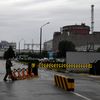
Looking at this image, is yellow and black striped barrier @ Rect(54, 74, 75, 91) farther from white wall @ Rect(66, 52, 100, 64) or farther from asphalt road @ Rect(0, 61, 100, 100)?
white wall @ Rect(66, 52, 100, 64)

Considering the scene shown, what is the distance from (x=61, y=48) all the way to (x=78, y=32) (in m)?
59.1

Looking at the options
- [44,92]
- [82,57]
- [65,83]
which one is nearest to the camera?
[44,92]

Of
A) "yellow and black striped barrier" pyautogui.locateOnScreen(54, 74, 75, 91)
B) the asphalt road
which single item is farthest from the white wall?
"yellow and black striped barrier" pyautogui.locateOnScreen(54, 74, 75, 91)

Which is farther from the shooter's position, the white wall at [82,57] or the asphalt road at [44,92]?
the white wall at [82,57]

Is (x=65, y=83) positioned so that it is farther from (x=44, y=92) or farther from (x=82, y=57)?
(x=82, y=57)

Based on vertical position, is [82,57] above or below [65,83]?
above

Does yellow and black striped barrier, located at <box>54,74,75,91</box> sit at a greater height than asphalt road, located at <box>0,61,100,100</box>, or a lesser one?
greater

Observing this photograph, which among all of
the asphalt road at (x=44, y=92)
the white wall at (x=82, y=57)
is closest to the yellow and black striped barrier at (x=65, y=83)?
the asphalt road at (x=44, y=92)

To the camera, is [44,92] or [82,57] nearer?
[44,92]

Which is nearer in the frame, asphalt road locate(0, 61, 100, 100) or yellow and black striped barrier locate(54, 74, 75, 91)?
asphalt road locate(0, 61, 100, 100)

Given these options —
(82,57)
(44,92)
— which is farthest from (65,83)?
(82,57)

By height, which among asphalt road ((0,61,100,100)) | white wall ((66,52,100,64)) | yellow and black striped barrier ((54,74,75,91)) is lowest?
asphalt road ((0,61,100,100))

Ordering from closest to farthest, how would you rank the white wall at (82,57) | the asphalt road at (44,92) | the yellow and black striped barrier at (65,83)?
the asphalt road at (44,92)
the yellow and black striped barrier at (65,83)
the white wall at (82,57)

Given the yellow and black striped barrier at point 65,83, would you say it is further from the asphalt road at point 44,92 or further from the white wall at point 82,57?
the white wall at point 82,57
